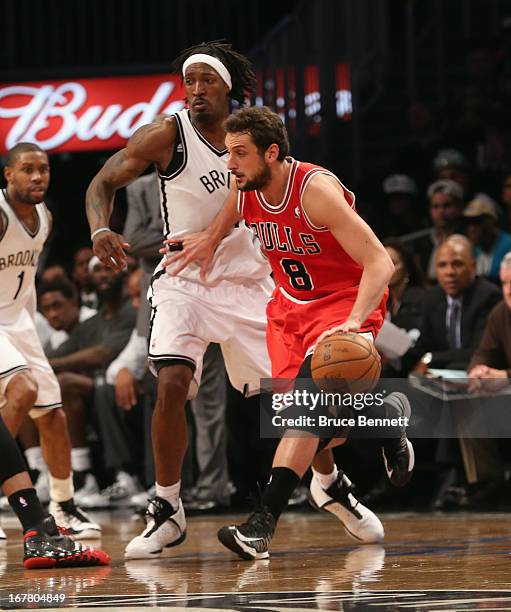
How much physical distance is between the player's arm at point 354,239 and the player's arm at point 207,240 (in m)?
0.61

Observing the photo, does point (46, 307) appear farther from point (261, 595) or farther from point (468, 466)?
point (261, 595)

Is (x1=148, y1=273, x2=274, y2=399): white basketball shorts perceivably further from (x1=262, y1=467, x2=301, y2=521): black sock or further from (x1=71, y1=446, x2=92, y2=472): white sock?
(x1=71, y1=446, x2=92, y2=472): white sock

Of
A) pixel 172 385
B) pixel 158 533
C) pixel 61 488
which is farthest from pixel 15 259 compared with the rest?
pixel 158 533

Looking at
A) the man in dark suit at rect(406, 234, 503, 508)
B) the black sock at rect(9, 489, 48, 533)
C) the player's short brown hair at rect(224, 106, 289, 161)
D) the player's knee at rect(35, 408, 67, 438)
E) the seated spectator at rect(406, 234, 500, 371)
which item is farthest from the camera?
the seated spectator at rect(406, 234, 500, 371)

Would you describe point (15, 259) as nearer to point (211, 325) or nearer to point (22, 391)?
point (22, 391)

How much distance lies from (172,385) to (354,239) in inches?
39.3

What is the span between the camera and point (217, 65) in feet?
17.2

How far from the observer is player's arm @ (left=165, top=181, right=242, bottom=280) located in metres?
5.12

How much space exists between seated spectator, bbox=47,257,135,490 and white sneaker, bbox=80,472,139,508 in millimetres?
213

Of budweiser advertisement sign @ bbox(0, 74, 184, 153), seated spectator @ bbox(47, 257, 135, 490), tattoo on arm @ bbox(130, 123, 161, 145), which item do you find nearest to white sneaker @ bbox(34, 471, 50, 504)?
seated spectator @ bbox(47, 257, 135, 490)

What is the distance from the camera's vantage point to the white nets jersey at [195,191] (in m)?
5.21

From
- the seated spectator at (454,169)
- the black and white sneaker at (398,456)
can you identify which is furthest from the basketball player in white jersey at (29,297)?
the seated spectator at (454,169)

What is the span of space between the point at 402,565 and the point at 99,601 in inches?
48.7

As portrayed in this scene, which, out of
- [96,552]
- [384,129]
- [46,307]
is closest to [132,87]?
[384,129]
